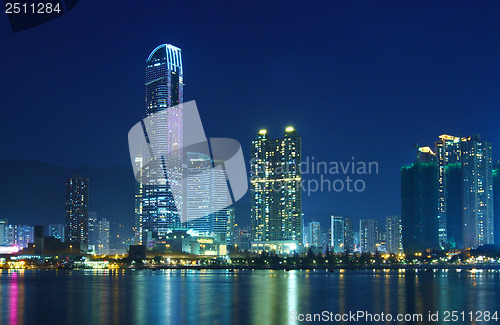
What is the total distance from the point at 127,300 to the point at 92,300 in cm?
312

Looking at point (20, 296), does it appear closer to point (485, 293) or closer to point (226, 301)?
point (226, 301)

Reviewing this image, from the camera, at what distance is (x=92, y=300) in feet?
183

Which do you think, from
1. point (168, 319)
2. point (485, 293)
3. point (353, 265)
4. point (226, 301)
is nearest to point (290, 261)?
point (353, 265)

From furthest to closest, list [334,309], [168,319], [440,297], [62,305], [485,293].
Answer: [485,293], [440,297], [62,305], [334,309], [168,319]

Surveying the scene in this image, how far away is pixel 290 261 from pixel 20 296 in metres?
143

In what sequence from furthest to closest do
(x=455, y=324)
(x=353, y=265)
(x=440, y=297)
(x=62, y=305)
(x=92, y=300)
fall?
(x=353, y=265)
(x=440, y=297)
(x=92, y=300)
(x=62, y=305)
(x=455, y=324)

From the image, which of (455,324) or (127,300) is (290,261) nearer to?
(127,300)

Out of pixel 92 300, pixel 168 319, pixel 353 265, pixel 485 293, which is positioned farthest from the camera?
pixel 353 265

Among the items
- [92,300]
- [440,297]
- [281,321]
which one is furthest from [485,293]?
[92,300]

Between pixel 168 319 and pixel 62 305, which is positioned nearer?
pixel 168 319

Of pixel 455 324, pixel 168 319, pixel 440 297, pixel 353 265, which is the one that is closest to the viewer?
pixel 455 324

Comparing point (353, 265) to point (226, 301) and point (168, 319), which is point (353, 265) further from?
point (168, 319)

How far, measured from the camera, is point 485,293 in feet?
216

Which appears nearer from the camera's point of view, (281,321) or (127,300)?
(281,321)
